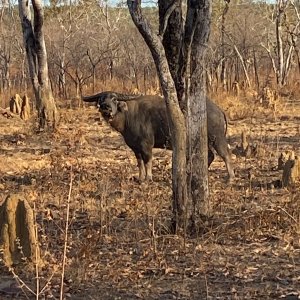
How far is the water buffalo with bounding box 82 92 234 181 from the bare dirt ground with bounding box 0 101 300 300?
338 mm

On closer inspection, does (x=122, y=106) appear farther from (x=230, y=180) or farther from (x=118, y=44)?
(x=118, y=44)

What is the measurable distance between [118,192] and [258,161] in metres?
3.04

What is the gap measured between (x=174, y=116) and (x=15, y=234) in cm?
175

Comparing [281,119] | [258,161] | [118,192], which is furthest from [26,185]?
[281,119]

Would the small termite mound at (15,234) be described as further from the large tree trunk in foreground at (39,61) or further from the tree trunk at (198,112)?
the large tree trunk in foreground at (39,61)

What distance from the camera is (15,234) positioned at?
6227 mm

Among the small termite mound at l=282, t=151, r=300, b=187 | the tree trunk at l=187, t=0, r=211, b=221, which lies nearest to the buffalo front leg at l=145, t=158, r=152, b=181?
the small termite mound at l=282, t=151, r=300, b=187

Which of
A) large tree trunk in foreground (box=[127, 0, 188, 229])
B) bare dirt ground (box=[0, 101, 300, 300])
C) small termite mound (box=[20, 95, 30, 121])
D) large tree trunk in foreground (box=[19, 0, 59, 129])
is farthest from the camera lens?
small termite mound (box=[20, 95, 30, 121])

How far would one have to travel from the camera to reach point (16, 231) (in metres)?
6.23

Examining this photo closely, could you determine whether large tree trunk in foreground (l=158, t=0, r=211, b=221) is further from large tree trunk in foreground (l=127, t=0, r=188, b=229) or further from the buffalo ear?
the buffalo ear

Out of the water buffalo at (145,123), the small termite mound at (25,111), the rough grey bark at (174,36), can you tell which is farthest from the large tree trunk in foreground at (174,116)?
the small termite mound at (25,111)

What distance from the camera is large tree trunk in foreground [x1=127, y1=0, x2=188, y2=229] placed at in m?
6.16

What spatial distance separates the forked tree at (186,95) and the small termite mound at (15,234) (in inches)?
56.9

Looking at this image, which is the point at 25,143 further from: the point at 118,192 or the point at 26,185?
the point at 118,192
